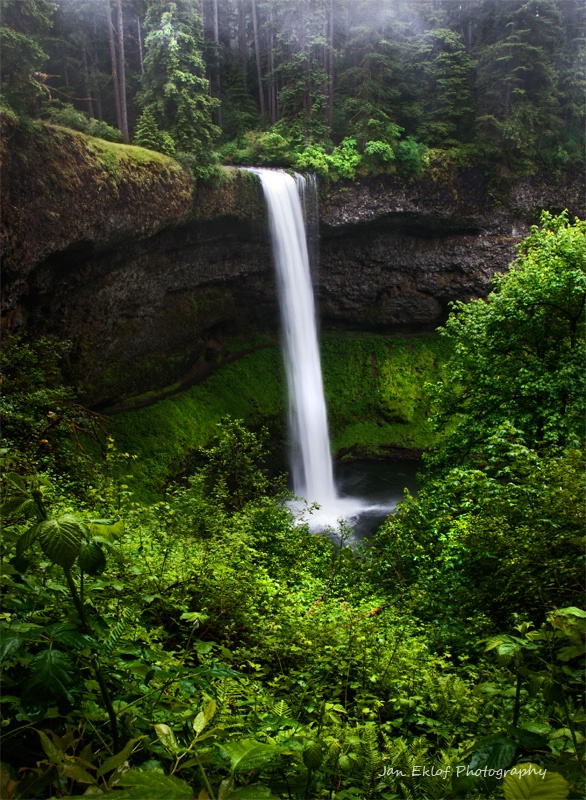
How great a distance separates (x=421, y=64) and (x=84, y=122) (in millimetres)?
17421

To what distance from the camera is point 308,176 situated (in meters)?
22.1

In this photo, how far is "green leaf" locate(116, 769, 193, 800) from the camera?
4.92 feet

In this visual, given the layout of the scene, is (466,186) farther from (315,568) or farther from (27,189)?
(315,568)

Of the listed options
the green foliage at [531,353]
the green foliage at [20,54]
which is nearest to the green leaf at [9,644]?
the green foliage at [531,353]

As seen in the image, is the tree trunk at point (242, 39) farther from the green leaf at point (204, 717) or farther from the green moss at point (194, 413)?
A: the green leaf at point (204, 717)

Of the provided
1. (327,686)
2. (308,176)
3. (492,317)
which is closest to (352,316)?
(308,176)

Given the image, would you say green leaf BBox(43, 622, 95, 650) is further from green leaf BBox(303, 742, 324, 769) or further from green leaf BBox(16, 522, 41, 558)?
green leaf BBox(303, 742, 324, 769)

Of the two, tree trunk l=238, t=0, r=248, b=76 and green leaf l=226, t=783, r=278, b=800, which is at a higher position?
tree trunk l=238, t=0, r=248, b=76

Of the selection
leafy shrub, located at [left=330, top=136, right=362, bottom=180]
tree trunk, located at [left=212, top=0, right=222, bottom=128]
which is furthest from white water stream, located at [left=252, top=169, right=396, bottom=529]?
tree trunk, located at [left=212, top=0, right=222, bottom=128]

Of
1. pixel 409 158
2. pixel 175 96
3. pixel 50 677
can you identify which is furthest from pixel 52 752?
pixel 409 158

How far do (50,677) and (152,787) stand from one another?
0.64 m

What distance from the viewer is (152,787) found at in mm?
1568

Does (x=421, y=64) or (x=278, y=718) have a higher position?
(x=421, y=64)

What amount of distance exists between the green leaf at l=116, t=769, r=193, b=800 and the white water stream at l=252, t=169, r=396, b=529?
59.7ft
